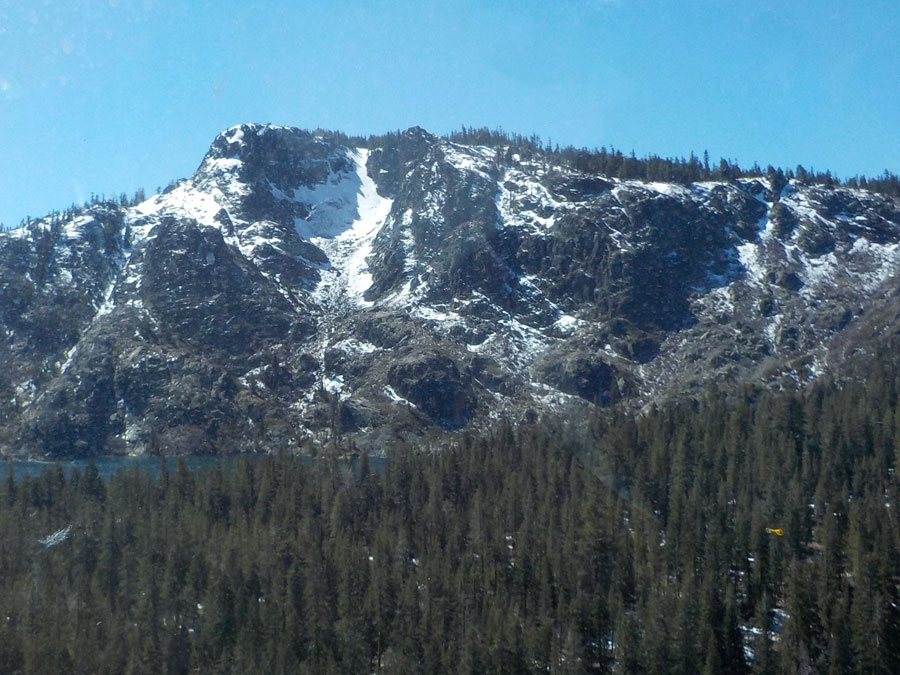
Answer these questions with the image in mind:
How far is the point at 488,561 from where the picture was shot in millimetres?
96125

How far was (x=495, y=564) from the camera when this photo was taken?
95.2 metres

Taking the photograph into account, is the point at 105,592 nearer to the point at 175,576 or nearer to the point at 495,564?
the point at 175,576

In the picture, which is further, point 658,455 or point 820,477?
point 658,455

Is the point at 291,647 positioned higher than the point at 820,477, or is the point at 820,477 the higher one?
the point at 820,477

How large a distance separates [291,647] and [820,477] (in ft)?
250

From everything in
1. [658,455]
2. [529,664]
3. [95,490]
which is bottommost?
[529,664]

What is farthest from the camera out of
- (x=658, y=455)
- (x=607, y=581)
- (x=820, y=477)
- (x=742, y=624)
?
(x=658, y=455)

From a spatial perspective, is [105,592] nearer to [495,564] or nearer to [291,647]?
[291,647]

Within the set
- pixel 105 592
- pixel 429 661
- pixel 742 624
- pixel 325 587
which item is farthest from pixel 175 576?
pixel 742 624

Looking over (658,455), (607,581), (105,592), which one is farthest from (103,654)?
(658,455)

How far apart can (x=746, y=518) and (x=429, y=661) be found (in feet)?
152

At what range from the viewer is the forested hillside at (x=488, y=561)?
75.3m

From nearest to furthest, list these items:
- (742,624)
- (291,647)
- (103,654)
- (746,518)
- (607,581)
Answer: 1. (103,654)
2. (291,647)
3. (742,624)
4. (607,581)
5. (746,518)

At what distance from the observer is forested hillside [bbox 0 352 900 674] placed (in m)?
75.3
